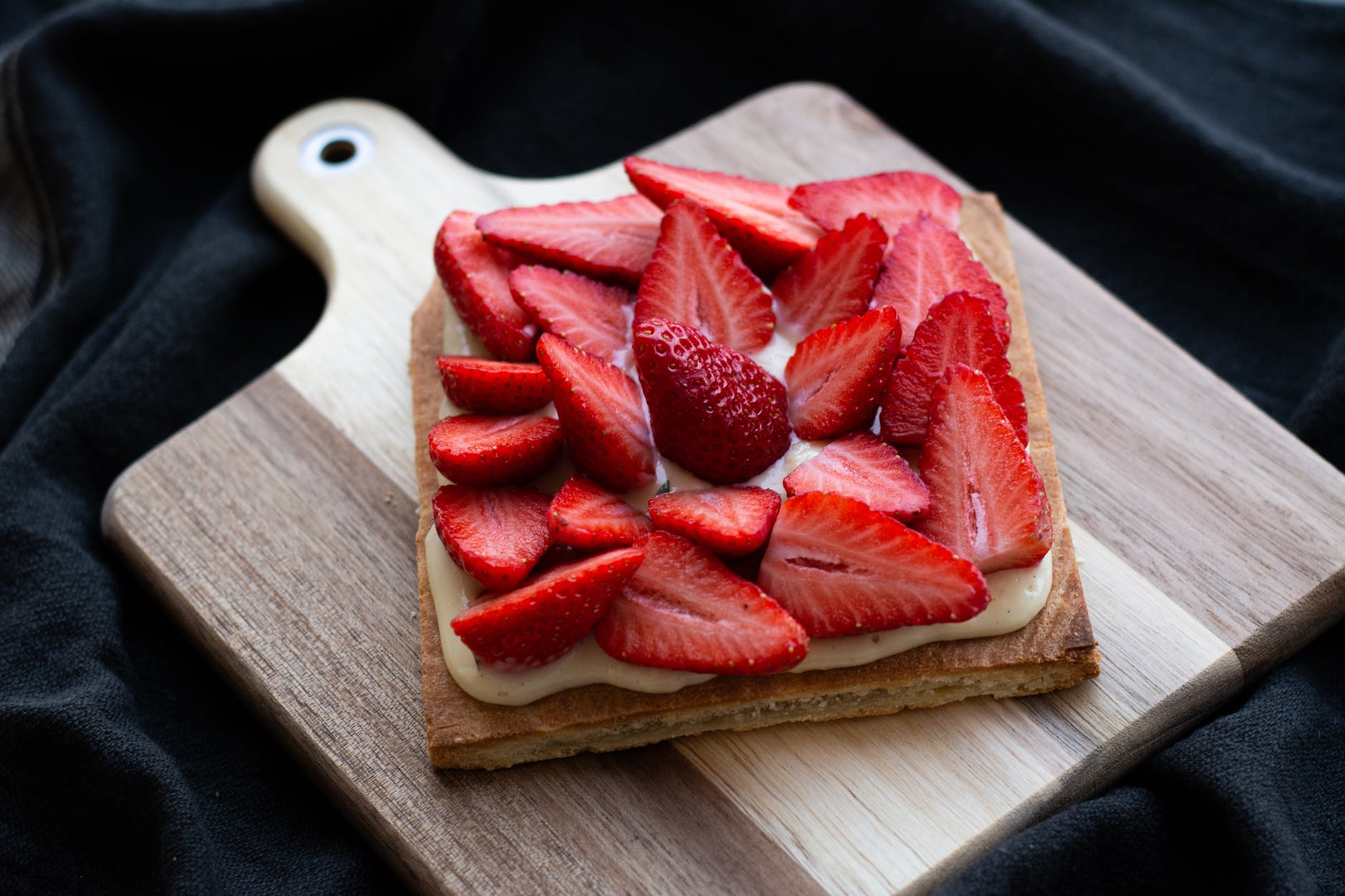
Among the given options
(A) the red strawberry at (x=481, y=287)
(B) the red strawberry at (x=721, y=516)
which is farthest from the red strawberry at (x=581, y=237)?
(B) the red strawberry at (x=721, y=516)

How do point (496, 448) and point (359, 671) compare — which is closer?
point (496, 448)

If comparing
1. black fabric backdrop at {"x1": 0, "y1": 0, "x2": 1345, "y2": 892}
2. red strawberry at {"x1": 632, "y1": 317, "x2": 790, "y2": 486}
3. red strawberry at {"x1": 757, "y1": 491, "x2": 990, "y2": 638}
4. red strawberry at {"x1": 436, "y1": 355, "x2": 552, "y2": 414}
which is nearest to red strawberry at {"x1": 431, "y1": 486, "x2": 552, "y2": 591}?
red strawberry at {"x1": 436, "y1": 355, "x2": 552, "y2": 414}

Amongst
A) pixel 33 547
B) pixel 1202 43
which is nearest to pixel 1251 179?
pixel 1202 43

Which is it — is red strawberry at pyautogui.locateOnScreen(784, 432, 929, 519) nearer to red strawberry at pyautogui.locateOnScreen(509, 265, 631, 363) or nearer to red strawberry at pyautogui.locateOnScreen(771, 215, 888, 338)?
red strawberry at pyautogui.locateOnScreen(771, 215, 888, 338)

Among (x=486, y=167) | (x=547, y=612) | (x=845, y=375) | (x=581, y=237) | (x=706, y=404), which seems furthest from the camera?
(x=486, y=167)

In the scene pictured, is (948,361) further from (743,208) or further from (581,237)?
(581,237)

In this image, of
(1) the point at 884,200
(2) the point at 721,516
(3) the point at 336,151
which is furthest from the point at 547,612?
(3) the point at 336,151

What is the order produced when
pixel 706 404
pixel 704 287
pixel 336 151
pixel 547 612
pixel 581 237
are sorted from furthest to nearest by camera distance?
1. pixel 336 151
2. pixel 581 237
3. pixel 704 287
4. pixel 706 404
5. pixel 547 612
